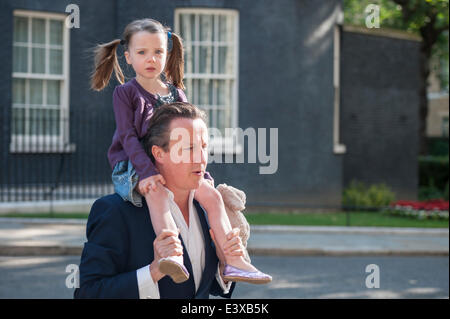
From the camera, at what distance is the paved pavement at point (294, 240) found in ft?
34.1

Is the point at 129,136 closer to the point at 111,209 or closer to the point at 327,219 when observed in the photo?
the point at 111,209

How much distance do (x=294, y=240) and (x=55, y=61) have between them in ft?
24.1

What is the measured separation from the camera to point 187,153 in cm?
193

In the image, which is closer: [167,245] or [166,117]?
[167,245]

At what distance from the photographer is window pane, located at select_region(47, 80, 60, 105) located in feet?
49.3

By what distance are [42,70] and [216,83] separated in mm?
4152

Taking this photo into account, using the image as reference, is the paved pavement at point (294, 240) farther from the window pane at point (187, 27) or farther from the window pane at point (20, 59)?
the window pane at point (187, 27)

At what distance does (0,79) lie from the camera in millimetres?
14570

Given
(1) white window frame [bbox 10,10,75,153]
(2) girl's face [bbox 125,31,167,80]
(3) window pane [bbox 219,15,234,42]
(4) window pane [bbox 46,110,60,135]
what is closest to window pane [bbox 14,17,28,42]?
(1) white window frame [bbox 10,10,75,153]

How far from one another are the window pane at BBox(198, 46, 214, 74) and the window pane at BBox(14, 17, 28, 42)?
4.17 metres

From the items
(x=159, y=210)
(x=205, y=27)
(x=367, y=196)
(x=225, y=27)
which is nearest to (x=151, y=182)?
(x=159, y=210)

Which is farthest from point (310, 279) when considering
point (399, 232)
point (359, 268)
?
point (399, 232)

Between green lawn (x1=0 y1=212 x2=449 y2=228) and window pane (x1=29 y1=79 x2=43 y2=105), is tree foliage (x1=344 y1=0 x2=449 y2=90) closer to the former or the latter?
green lawn (x1=0 y1=212 x2=449 y2=228)
